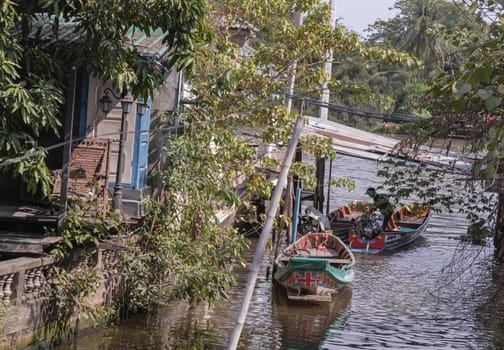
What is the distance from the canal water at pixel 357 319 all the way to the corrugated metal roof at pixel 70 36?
178 inches

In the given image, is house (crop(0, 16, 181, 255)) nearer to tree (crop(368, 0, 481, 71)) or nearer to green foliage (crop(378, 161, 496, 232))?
green foliage (crop(378, 161, 496, 232))

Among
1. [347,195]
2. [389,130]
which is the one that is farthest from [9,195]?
[347,195]

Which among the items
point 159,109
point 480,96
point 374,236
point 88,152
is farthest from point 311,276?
point 480,96

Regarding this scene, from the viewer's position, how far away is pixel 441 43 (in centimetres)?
5350

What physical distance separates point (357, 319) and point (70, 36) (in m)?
8.64

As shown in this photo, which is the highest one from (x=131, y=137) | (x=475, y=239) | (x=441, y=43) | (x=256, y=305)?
(x=441, y=43)

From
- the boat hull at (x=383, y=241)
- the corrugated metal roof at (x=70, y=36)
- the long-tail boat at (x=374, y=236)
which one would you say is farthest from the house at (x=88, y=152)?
the boat hull at (x=383, y=241)

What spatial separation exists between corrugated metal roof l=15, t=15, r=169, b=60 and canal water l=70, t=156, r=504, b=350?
4.53m

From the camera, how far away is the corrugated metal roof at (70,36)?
11.5 m

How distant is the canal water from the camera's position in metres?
13.7

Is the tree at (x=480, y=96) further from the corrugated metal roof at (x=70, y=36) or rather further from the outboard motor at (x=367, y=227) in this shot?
the outboard motor at (x=367, y=227)

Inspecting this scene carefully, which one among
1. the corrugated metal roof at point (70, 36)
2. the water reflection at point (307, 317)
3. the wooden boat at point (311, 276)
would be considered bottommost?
the water reflection at point (307, 317)

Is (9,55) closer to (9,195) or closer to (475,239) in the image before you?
(9,195)

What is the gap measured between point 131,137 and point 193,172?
139cm
